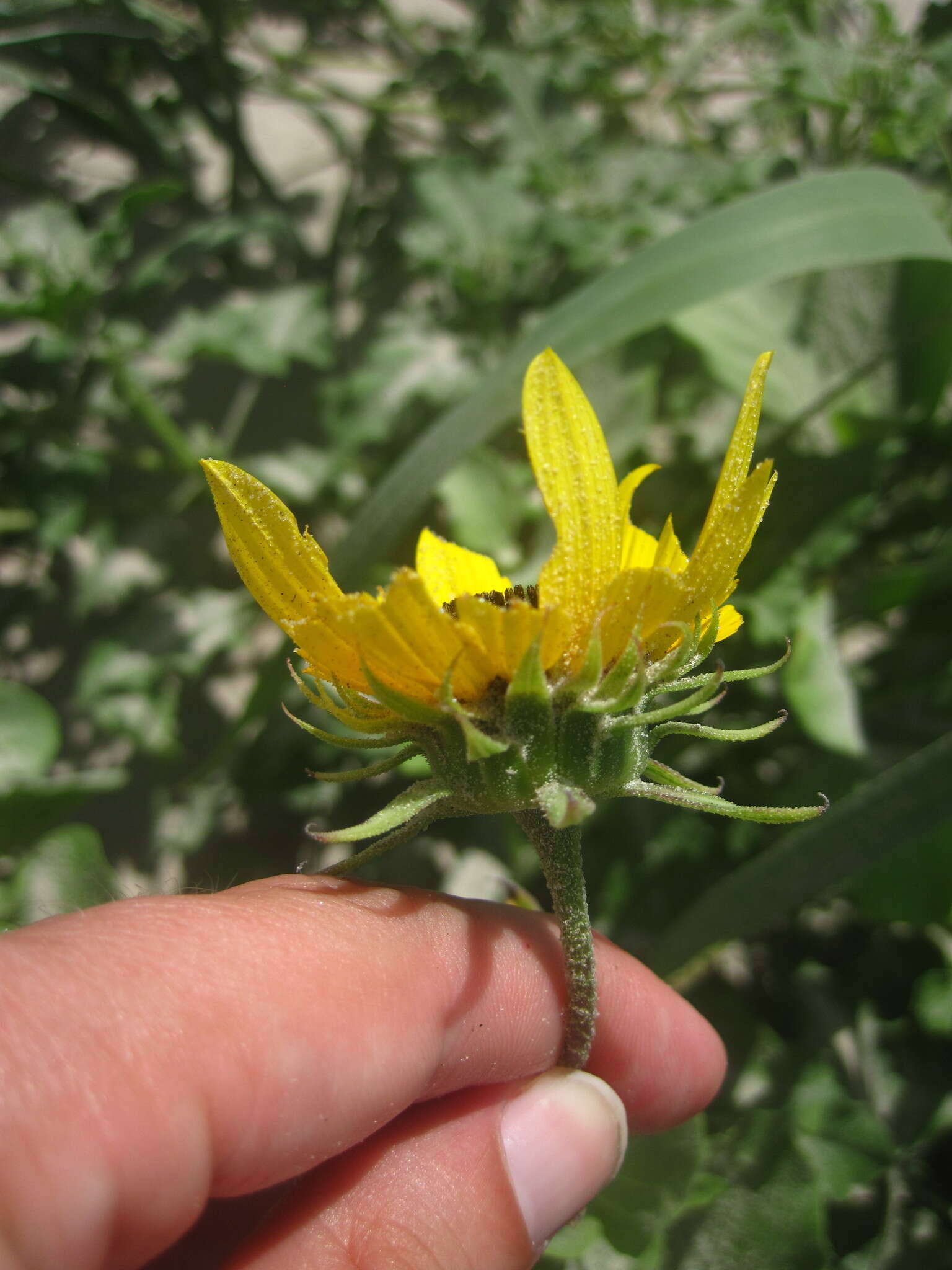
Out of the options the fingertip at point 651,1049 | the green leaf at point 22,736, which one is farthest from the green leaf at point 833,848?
the green leaf at point 22,736

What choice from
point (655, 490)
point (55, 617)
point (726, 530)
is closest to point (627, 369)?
point (655, 490)

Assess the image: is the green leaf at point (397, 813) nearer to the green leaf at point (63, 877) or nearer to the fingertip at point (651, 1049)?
the fingertip at point (651, 1049)

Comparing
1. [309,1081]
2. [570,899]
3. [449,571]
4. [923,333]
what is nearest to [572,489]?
[449,571]

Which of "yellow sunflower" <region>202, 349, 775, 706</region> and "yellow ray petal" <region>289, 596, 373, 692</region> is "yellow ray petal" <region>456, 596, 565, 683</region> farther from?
"yellow ray petal" <region>289, 596, 373, 692</region>

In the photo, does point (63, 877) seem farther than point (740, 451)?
Yes

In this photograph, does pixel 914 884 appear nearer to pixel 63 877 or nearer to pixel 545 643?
pixel 545 643

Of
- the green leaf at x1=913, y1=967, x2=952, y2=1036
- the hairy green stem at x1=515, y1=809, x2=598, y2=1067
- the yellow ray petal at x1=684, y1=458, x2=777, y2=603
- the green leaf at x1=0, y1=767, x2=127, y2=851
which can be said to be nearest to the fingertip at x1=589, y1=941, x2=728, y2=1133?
the hairy green stem at x1=515, y1=809, x2=598, y2=1067
